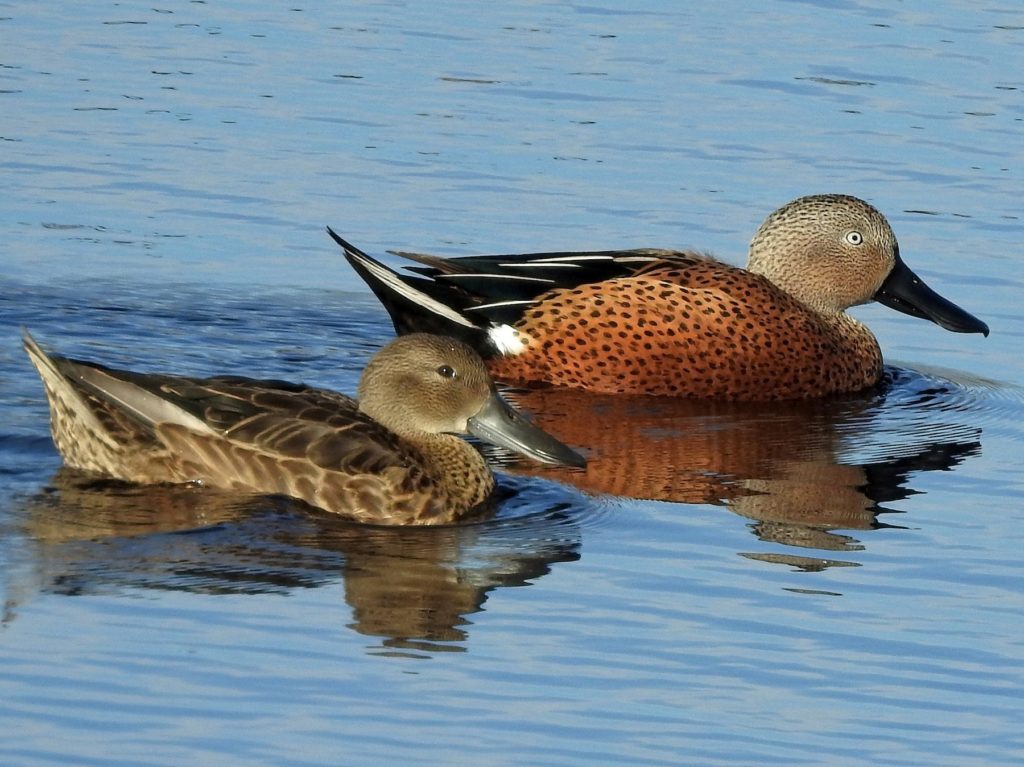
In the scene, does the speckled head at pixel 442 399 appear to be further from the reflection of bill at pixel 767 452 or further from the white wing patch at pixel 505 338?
the white wing patch at pixel 505 338

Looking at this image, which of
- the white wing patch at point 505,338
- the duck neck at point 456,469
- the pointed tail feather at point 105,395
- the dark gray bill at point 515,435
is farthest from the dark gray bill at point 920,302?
the pointed tail feather at point 105,395

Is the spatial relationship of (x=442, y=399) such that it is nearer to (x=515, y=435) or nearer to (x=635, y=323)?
(x=515, y=435)

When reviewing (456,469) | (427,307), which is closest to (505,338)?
(427,307)

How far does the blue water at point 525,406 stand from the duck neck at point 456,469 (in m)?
0.18

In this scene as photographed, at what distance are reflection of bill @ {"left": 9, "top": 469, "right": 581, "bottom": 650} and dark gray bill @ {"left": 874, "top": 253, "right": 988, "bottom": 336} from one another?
314 cm

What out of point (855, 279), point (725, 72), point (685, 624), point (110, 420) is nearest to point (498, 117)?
point (725, 72)

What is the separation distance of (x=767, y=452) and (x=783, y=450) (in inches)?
4.1

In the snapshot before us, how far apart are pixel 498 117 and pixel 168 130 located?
81.8 inches

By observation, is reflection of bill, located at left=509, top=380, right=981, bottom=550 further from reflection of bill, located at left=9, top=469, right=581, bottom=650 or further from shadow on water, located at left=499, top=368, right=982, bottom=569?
reflection of bill, located at left=9, top=469, right=581, bottom=650

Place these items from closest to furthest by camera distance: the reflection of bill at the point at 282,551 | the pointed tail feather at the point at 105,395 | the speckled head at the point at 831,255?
1. the reflection of bill at the point at 282,551
2. the pointed tail feather at the point at 105,395
3. the speckled head at the point at 831,255

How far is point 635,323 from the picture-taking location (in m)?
11.6

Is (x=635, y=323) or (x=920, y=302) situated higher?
(x=920, y=302)

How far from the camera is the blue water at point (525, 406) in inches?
266

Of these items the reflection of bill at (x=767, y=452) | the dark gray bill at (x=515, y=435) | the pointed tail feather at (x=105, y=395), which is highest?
the pointed tail feather at (x=105, y=395)
